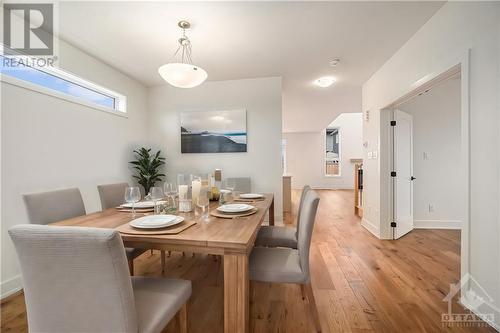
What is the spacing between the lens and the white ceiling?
6.52ft

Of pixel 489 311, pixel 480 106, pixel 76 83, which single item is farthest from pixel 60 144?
pixel 489 311

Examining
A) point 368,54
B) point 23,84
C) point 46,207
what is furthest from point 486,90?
point 23,84

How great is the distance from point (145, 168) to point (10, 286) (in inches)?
80.2

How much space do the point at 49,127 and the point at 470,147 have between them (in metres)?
3.92

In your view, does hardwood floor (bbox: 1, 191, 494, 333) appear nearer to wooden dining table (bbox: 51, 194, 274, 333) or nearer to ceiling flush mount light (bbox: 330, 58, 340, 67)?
wooden dining table (bbox: 51, 194, 274, 333)

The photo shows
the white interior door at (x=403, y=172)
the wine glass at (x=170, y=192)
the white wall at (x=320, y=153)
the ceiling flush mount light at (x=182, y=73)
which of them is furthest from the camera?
the white wall at (x=320, y=153)

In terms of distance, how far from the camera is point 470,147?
1.64 metres

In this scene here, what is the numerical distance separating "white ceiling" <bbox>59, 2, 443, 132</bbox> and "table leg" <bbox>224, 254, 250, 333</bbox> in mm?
2131

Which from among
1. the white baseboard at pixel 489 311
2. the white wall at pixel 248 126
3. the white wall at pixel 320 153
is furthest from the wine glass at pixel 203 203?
the white wall at pixel 320 153

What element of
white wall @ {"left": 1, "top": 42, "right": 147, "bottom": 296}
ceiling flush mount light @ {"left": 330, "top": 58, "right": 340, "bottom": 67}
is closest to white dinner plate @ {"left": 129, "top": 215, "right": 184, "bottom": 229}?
white wall @ {"left": 1, "top": 42, "right": 147, "bottom": 296}

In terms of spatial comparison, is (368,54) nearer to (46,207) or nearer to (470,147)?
(470,147)

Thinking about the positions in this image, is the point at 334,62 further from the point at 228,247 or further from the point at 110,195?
the point at 110,195

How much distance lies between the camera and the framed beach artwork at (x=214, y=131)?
150 inches

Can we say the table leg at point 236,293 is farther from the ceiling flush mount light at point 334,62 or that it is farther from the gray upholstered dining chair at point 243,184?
the ceiling flush mount light at point 334,62
